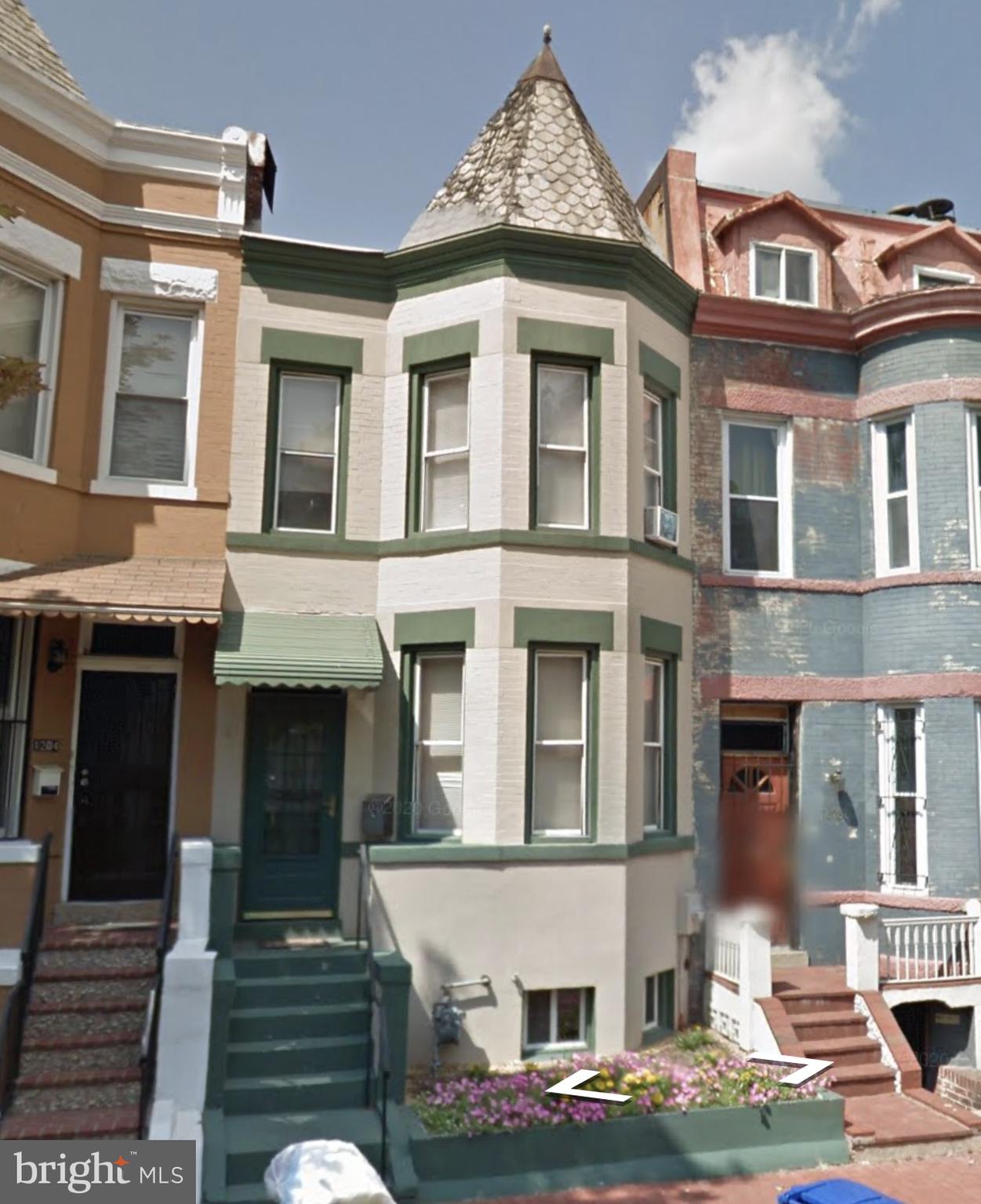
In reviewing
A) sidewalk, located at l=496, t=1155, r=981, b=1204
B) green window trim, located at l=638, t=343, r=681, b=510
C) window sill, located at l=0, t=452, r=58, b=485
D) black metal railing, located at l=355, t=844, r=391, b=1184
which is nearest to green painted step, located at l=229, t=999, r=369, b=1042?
black metal railing, located at l=355, t=844, r=391, b=1184

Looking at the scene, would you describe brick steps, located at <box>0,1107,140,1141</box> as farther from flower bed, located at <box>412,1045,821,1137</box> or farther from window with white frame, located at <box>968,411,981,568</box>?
window with white frame, located at <box>968,411,981,568</box>

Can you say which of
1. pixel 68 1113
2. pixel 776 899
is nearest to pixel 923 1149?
pixel 776 899

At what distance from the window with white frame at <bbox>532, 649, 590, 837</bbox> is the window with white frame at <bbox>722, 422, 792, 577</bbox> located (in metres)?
2.89

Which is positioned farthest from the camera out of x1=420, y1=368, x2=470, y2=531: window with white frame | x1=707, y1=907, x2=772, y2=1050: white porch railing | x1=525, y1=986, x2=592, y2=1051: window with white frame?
x1=420, y1=368, x2=470, y2=531: window with white frame

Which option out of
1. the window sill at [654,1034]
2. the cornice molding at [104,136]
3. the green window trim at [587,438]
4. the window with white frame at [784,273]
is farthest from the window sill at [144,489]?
the window with white frame at [784,273]

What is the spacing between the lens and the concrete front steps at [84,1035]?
7.48 meters

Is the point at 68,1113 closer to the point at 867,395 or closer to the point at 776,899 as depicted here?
the point at 776,899

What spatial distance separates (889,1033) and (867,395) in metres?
7.50

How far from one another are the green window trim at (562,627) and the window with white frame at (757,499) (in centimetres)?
258

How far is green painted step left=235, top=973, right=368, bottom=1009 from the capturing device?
352 inches

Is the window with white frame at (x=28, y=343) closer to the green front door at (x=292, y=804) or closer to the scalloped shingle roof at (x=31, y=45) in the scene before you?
the scalloped shingle roof at (x=31, y=45)

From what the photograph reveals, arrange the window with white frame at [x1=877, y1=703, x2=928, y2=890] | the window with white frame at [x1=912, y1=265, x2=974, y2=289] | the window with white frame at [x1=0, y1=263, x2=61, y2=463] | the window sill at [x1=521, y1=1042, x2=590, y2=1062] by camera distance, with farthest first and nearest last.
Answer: the window with white frame at [x1=912, y1=265, x2=974, y2=289] → the window with white frame at [x1=877, y1=703, x2=928, y2=890] → the window with white frame at [x1=0, y1=263, x2=61, y2=463] → the window sill at [x1=521, y1=1042, x2=590, y2=1062]

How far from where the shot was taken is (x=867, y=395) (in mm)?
12727

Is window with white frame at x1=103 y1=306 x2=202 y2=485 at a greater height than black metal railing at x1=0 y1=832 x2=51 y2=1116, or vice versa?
window with white frame at x1=103 y1=306 x2=202 y2=485
